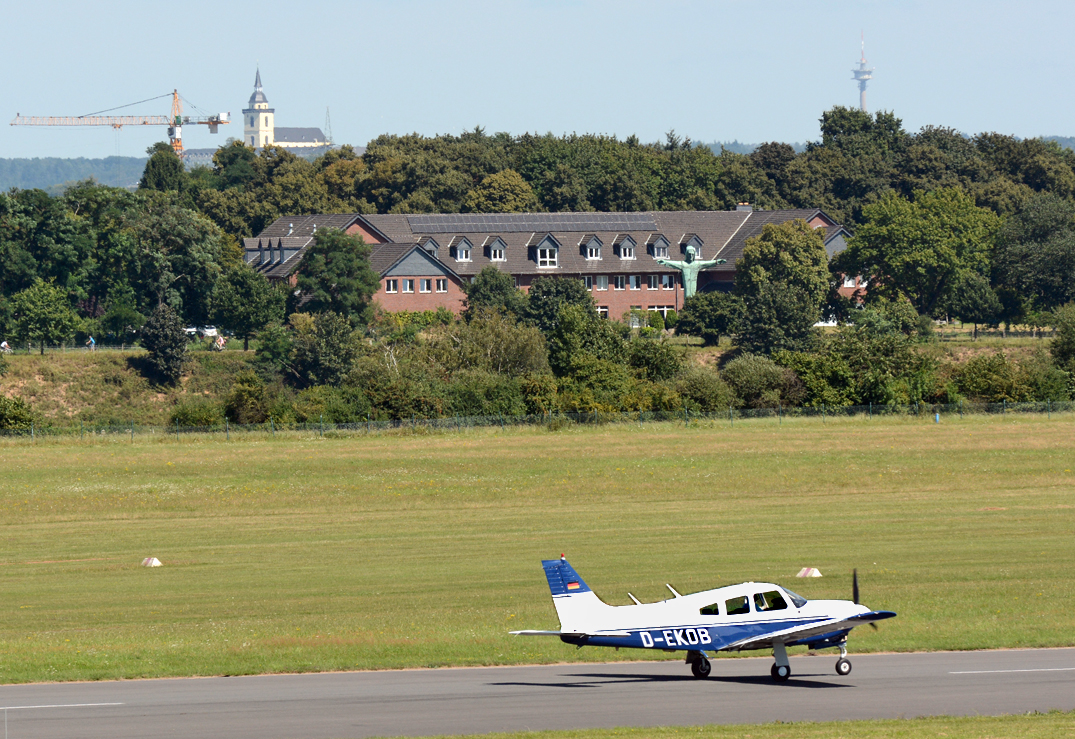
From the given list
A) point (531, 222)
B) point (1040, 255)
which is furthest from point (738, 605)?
point (531, 222)

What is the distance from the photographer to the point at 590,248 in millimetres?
152125

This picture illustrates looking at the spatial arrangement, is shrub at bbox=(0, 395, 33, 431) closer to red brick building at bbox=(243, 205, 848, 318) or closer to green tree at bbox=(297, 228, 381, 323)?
green tree at bbox=(297, 228, 381, 323)

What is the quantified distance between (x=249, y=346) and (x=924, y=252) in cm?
6920

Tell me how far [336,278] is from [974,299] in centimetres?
6501

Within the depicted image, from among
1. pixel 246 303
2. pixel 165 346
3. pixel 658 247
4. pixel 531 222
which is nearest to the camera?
pixel 165 346

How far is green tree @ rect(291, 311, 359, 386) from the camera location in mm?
113438

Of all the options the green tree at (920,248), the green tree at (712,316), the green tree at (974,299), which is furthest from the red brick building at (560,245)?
the green tree at (974,299)

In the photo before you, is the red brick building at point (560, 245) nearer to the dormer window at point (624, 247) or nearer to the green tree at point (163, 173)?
the dormer window at point (624, 247)

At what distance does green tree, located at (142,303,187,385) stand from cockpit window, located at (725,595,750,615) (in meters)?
99.4

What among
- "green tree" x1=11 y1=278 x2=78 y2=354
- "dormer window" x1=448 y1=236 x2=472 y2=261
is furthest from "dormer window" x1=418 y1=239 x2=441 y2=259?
"green tree" x1=11 y1=278 x2=78 y2=354

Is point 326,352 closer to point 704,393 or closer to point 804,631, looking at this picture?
point 704,393

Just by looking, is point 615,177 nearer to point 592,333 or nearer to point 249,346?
point 249,346

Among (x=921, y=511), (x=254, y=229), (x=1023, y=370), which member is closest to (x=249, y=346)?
(x=254, y=229)

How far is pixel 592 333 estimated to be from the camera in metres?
95.4
